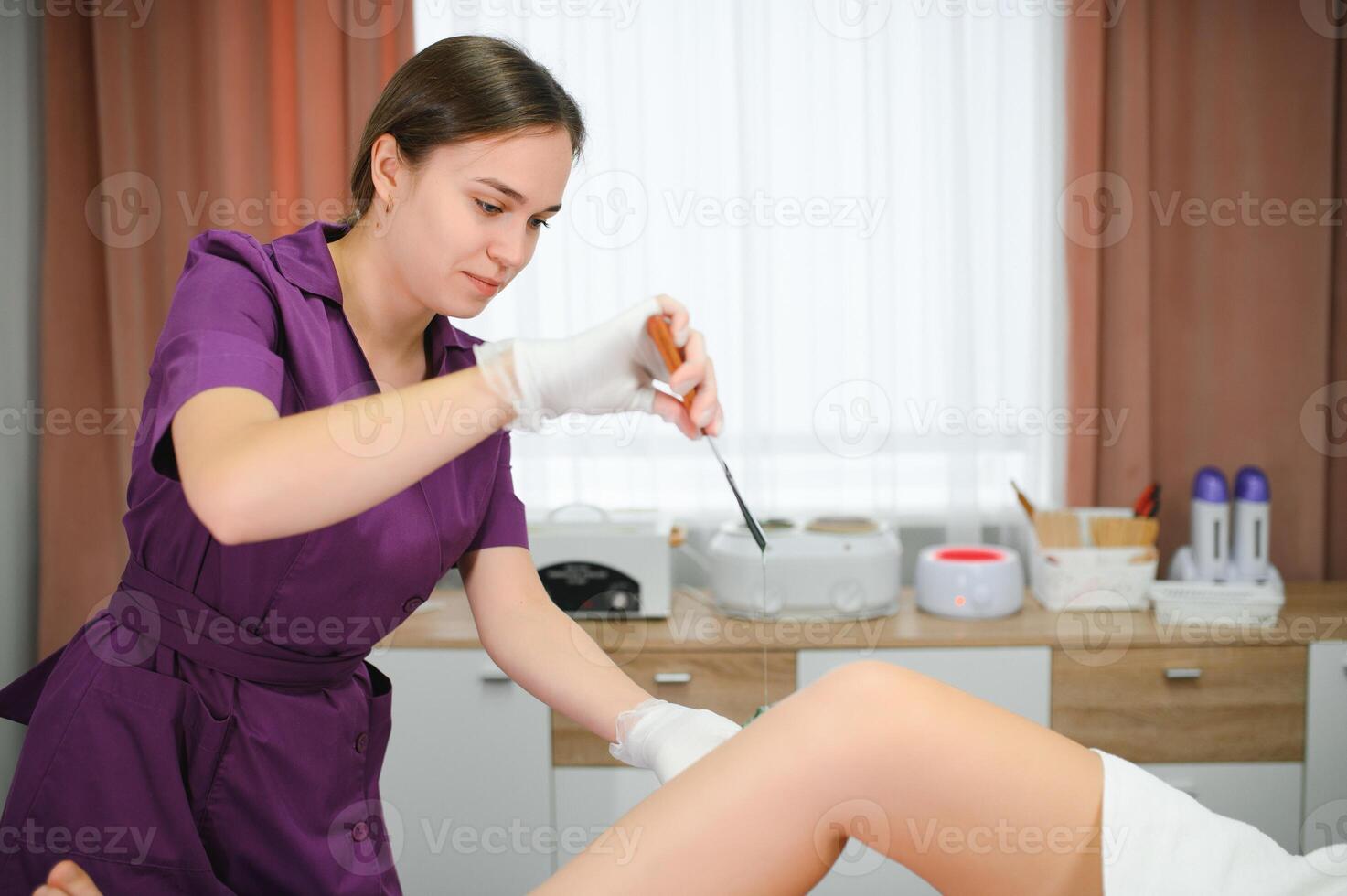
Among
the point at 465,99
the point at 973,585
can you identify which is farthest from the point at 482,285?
the point at 973,585

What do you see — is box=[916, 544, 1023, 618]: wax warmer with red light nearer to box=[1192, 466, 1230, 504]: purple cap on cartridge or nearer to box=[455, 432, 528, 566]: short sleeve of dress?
box=[1192, 466, 1230, 504]: purple cap on cartridge

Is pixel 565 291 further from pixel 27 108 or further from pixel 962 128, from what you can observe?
pixel 27 108

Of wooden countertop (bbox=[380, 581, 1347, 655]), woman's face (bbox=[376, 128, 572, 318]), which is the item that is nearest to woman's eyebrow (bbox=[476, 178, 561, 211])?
woman's face (bbox=[376, 128, 572, 318])

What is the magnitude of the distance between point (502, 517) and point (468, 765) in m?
1.01

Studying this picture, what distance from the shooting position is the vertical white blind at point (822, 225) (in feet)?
7.84

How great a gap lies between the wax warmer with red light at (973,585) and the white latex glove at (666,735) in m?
1.19

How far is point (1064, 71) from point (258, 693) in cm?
214

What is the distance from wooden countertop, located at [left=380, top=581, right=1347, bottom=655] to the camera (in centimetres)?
205

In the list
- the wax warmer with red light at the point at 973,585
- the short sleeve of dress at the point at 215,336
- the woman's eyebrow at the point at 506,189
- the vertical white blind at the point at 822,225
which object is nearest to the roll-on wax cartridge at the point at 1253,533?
the vertical white blind at the point at 822,225

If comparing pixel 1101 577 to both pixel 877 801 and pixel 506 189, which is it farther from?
pixel 506 189

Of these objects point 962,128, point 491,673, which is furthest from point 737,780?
point 962,128

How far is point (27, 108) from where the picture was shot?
2.34 metres

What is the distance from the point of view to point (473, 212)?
3.51 ft

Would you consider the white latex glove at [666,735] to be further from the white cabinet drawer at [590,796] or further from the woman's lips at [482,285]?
the white cabinet drawer at [590,796]
